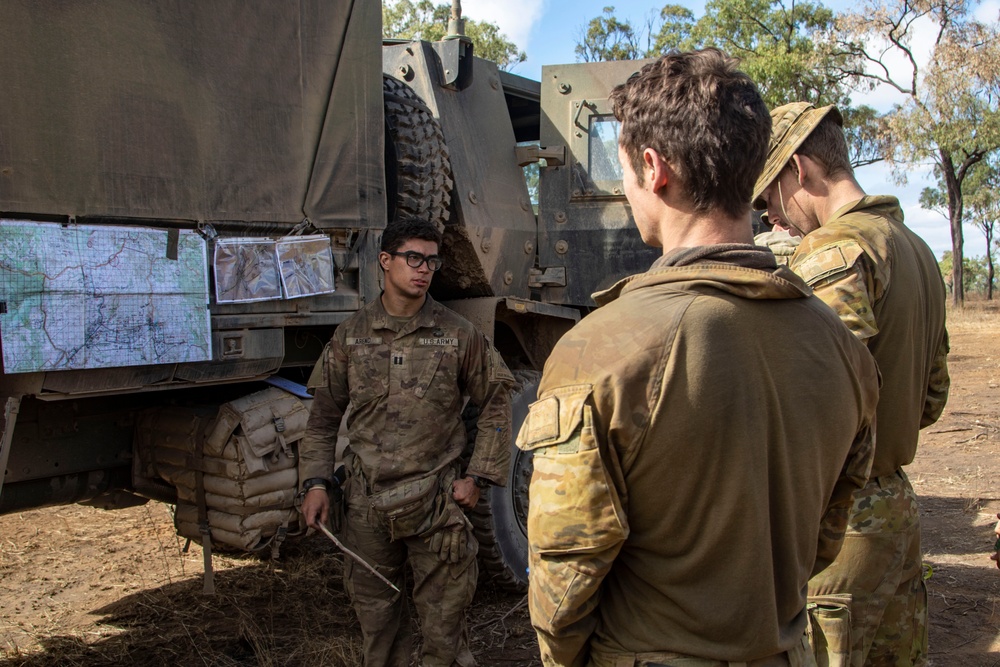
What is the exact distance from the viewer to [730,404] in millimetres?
1315

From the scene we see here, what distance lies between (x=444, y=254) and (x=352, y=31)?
53.3 inches

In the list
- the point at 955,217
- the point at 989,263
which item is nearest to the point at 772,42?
the point at 955,217

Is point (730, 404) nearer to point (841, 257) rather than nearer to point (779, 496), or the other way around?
point (779, 496)

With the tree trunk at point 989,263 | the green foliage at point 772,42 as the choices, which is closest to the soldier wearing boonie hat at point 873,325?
the green foliage at point 772,42

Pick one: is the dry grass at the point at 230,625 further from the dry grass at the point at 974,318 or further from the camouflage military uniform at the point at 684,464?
the dry grass at the point at 974,318

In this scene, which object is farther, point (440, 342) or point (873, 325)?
point (440, 342)

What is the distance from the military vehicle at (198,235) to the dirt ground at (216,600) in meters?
0.56

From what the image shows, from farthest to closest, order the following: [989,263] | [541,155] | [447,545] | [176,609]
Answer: [989,263] < [541,155] < [176,609] < [447,545]

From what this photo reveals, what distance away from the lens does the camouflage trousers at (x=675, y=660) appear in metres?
1.38

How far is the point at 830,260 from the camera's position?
2119 mm

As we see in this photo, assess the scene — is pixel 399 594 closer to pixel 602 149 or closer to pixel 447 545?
pixel 447 545

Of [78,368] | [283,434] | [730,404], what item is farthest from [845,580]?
[78,368]

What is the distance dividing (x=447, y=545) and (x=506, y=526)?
3.68 ft

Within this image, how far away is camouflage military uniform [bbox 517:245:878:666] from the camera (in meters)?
1.30
